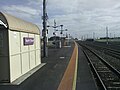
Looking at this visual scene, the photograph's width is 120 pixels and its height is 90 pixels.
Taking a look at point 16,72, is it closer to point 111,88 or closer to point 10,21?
point 10,21

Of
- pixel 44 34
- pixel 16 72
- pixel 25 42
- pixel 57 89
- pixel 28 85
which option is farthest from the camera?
pixel 44 34

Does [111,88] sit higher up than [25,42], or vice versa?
[25,42]

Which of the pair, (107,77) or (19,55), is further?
(107,77)

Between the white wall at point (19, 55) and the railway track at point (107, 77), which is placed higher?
the white wall at point (19, 55)

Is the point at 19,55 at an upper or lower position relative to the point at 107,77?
upper

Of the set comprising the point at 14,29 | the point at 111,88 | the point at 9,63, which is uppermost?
the point at 14,29

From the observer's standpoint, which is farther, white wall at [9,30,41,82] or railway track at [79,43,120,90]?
white wall at [9,30,41,82]

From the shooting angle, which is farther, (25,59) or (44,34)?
(44,34)

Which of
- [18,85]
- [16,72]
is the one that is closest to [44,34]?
[16,72]

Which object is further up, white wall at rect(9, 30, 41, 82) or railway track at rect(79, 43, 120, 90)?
white wall at rect(9, 30, 41, 82)

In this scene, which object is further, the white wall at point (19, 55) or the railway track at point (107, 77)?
the white wall at point (19, 55)

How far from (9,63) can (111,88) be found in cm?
490

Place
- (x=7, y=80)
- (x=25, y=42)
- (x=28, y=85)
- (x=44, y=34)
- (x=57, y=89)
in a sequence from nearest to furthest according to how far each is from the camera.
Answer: (x=57, y=89)
(x=28, y=85)
(x=7, y=80)
(x=25, y=42)
(x=44, y=34)

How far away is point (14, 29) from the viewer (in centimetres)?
1359
